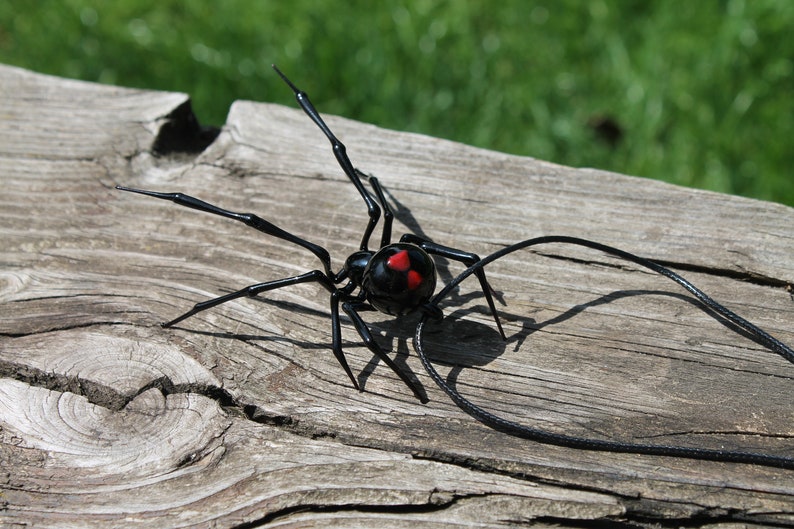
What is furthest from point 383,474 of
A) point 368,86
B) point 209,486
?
point 368,86

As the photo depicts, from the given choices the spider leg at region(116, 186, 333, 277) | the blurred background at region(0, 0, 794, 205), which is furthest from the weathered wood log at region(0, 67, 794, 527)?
the blurred background at region(0, 0, 794, 205)

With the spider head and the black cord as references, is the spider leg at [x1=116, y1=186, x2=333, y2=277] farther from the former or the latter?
the black cord

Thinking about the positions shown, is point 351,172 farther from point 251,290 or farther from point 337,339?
point 337,339

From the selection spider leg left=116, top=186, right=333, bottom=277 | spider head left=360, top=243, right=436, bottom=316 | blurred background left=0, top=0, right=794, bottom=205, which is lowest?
blurred background left=0, top=0, right=794, bottom=205

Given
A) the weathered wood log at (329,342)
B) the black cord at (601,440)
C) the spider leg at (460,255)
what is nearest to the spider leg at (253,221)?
the weathered wood log at (329,342)

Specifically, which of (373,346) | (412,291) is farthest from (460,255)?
(373,346)
